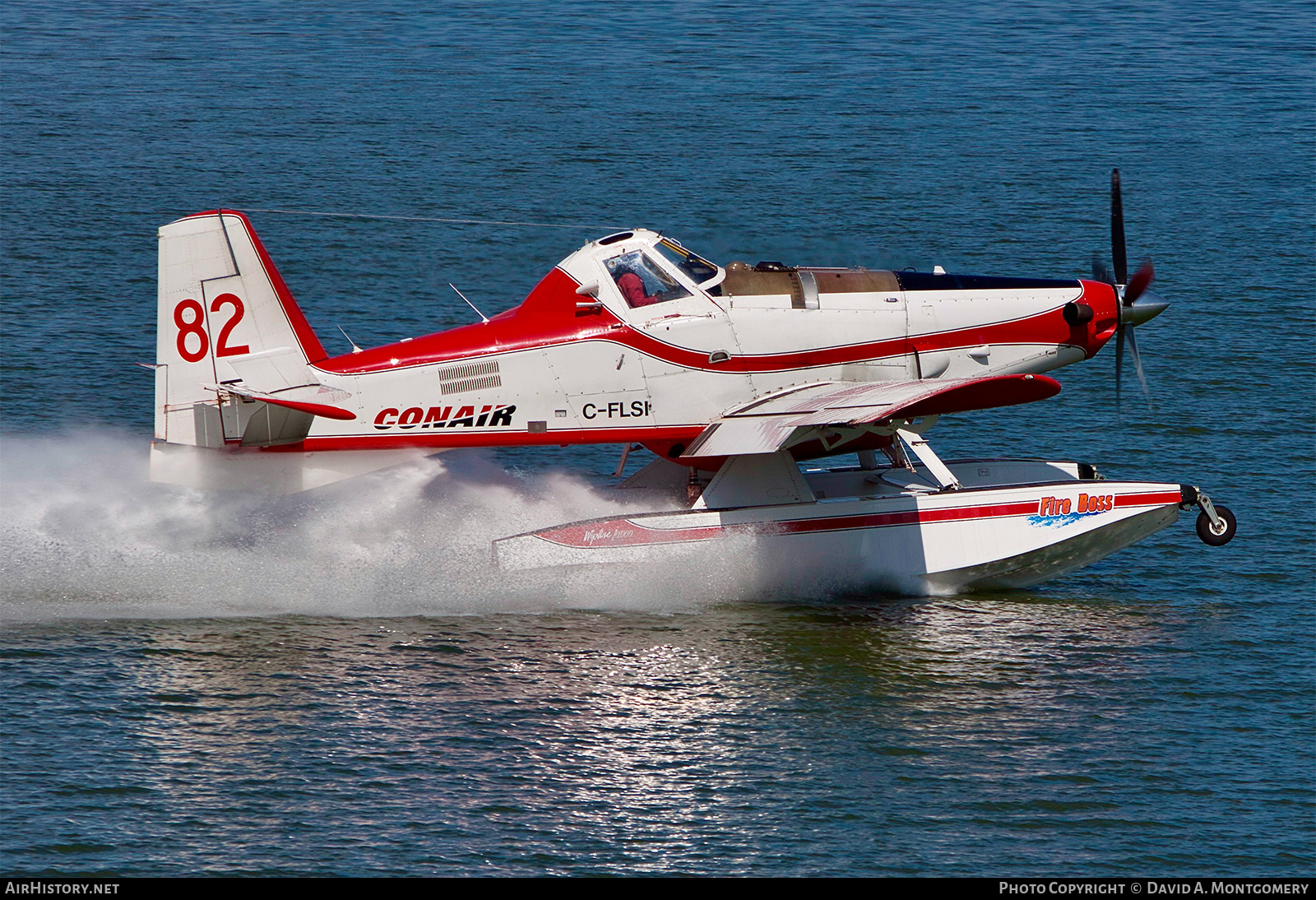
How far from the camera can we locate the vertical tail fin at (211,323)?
1697cm

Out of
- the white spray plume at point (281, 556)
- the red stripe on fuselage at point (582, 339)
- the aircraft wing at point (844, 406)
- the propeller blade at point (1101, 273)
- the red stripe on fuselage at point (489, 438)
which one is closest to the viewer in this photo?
the aircraft wing at point (844, 406)

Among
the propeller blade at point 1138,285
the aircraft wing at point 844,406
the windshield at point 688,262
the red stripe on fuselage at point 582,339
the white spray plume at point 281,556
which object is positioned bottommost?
the white spray plume at point 281,556

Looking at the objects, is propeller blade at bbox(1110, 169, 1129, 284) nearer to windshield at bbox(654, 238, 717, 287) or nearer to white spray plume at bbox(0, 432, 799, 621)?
windshield at bbox(654, 238, 717, 287)

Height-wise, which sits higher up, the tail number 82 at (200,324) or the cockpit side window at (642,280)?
the cockpit side window at (642,280)

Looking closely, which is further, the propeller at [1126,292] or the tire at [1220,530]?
the propeller at [1126,292]

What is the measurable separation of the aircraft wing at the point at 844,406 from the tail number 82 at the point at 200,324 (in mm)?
5438

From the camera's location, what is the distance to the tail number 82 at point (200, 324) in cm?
1703

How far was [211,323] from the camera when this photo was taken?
56.2 ft

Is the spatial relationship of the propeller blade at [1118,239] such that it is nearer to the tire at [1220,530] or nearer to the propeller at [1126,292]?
the propeller at [1126,292]

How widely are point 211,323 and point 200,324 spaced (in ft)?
0.41

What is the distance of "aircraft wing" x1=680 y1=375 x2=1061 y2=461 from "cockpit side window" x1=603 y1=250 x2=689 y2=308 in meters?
1.63

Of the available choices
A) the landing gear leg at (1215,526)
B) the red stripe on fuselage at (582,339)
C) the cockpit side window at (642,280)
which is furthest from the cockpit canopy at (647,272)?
the landing gear leg at (1215,526)

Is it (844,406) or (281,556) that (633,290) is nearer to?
(844,406)

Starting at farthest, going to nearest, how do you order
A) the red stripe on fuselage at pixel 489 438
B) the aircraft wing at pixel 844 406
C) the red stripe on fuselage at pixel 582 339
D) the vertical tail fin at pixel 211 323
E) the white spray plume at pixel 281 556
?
the red stripe on fuselage at pixel 582 339 < the red stripe on fuselage at pixel 489 438 < the white spray plume at pixel 281 556 < the vertical tail fin at pixel 211 323 < the aircraft wing at pixel 844 406
